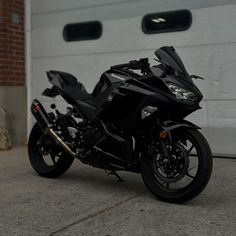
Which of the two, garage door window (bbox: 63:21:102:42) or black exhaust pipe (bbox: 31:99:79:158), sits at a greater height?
garage door window (bbox: 63:21:102:42)

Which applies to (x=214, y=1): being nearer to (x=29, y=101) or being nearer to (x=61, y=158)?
(x=61, y=158)

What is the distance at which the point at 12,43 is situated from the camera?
7.64m

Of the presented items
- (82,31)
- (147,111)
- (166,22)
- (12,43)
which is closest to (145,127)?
(147,111)

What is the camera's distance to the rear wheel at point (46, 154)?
206 inches

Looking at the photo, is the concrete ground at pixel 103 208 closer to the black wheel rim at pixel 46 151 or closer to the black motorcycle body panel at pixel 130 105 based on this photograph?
the black wheel rim at pixel 46 151

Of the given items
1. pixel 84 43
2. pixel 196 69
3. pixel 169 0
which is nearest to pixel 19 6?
pixel 84 43

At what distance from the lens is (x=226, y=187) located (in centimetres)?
479

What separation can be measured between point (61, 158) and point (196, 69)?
2.26 metres

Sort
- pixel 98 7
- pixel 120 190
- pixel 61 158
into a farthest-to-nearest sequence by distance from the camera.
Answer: pixel 98 7 → pixel 61 158 → pixel 120 190

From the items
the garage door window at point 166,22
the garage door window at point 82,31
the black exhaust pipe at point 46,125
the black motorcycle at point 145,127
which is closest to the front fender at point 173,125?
the black motorcycle at point 145,127

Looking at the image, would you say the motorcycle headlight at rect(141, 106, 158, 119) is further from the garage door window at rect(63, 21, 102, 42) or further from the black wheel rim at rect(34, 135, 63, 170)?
the garage door window at rect(63, 21, 102, 42)

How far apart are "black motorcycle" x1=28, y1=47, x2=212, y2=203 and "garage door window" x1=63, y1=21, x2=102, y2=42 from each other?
2.31 m

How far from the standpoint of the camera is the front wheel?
4.03m

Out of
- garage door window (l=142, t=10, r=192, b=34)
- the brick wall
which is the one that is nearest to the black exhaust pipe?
garage door window (l=142, t=10, r=192, b=34)
